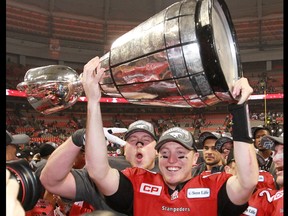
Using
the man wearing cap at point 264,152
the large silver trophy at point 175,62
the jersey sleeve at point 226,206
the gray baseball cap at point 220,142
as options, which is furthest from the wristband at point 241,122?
the gray baseball cap at point 220,142

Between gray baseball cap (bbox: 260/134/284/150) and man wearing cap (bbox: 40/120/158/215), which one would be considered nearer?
gray baseball cap (bbox: 260/134/284/150)

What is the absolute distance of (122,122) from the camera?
16938 millimetres

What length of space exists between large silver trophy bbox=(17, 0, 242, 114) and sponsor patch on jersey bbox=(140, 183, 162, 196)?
1.89ft

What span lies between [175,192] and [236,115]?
0.52 m

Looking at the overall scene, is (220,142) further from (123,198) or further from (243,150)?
(243,150)

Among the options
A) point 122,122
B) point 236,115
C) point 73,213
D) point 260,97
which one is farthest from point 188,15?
point 122,122

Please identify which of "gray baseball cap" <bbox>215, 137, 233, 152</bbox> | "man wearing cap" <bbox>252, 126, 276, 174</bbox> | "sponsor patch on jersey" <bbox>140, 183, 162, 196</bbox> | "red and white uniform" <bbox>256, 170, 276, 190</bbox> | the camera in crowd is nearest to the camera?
the camera in crowd

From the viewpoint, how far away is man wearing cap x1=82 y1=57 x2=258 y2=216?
59.1 inches

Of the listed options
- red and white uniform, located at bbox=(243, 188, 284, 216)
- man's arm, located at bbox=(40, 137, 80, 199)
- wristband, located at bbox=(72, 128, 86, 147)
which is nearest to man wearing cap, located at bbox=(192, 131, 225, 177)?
red and white uniform, located at bbox=(243, 188, 284, 216)

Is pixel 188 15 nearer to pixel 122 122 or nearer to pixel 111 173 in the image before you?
pixel 111 173

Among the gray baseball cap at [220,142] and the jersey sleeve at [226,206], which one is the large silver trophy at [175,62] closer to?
the jersey sleeve at [226,206]

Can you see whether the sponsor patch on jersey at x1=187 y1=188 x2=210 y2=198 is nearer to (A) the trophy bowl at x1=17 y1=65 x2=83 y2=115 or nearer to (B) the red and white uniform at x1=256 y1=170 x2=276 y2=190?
(A) the trophy bowl at x1=17 y1=65 x2=83 y2=115

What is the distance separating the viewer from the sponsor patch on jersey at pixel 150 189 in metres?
1.81

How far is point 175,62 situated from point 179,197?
80 centimetres
